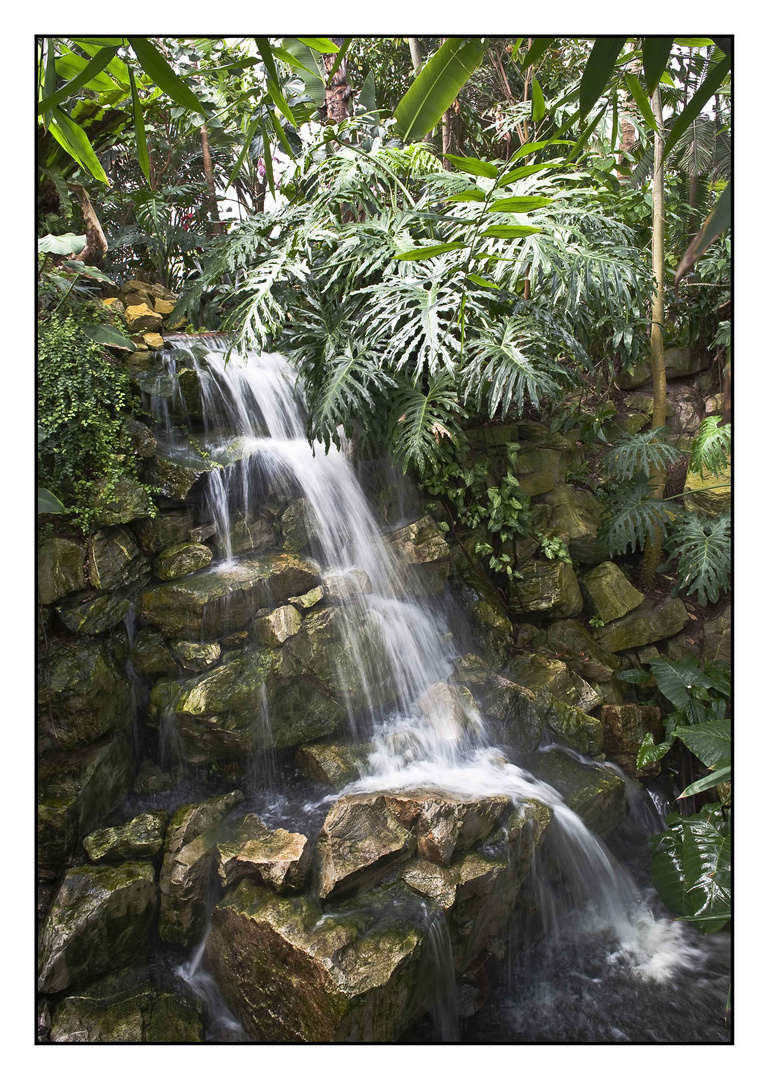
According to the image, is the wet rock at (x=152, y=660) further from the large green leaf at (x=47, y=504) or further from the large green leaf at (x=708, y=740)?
the large green leaf at (x=708, y=740)

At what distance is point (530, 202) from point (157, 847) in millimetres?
2401

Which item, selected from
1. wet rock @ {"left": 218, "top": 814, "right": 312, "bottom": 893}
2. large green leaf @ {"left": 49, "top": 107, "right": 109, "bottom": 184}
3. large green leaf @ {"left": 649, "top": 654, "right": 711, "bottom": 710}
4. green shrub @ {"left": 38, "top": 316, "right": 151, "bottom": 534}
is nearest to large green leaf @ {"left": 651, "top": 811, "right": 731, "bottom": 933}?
large green leaf @ {"left": 649, "top": 654, "right": 711, "bottom": 710}

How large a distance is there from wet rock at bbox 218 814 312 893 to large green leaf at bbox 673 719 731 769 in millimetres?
1498

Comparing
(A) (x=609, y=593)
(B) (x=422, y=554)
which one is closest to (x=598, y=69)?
(B) (x=422, y=554)

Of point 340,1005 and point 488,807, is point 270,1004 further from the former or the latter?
point 488,807

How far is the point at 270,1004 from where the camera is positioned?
196 cm

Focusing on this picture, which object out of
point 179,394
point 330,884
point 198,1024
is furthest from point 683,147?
point 198,1024

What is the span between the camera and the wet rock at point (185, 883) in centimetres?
222

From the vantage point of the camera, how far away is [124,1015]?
80.0 inches

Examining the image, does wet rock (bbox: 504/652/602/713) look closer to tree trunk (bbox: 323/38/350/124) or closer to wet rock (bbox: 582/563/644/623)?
wet rock (bbox: 582/563/644/623)

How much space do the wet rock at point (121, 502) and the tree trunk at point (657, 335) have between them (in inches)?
107

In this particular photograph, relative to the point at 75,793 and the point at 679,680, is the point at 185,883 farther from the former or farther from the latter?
the point at 679,680

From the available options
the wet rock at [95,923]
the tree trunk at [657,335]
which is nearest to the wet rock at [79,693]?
the wet rock at [95,923]

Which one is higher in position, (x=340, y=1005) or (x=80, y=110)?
(x=80, y=110)
